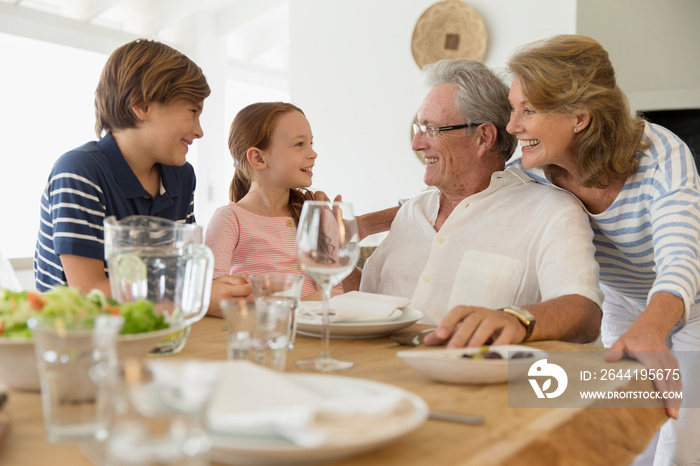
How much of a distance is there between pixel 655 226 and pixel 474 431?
3.42 ft

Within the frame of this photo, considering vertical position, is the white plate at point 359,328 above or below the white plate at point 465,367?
below

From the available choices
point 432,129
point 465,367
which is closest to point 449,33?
point 432,129

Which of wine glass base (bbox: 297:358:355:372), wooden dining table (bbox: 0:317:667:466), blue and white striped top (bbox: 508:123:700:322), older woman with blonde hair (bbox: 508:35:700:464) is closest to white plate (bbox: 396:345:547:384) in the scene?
wooden dining table (bbox: 0:317:667:466)

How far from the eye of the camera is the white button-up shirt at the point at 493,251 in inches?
64.3

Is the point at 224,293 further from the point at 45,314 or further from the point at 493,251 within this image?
the point at 493,251

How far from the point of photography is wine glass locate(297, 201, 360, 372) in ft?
3.11

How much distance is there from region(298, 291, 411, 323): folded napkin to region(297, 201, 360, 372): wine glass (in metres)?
0.24

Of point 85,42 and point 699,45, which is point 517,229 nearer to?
point 699,45

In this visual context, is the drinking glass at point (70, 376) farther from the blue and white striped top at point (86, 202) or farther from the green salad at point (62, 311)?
the blue and white striped top at point (86, 202)

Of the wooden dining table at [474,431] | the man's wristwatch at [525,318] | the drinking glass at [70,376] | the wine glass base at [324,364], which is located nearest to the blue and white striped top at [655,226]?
the man's wristwatch at [525,318]

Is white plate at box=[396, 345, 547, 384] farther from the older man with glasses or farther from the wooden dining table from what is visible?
the older man with glasses

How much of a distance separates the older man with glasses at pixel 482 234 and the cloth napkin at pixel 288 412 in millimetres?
659

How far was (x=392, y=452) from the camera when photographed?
640 mm

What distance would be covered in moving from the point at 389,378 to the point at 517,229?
3.22ft
